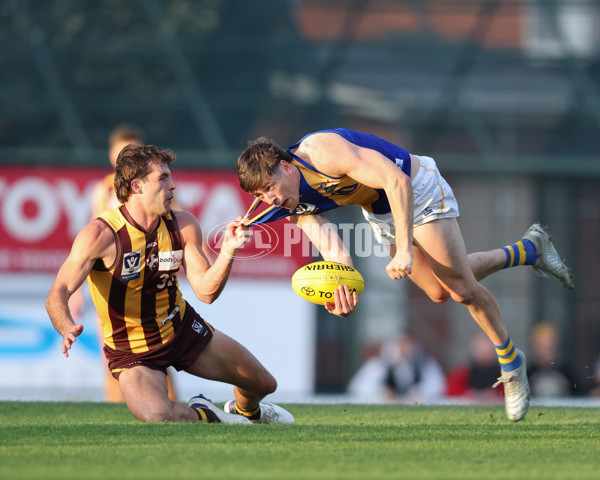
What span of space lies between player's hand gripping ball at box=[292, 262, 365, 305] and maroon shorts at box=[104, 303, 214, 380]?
0.74 meters

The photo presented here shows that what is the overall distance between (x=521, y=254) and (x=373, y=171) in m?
1.89

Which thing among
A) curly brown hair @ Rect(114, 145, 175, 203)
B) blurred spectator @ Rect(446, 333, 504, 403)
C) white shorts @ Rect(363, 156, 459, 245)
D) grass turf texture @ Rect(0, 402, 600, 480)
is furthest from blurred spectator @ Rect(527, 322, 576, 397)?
curly brown hair @ Rect(114, 145, 175, 203)

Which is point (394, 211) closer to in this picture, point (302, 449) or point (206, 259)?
point (206, 259)

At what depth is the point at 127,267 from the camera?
6320 mm

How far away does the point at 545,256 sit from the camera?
755 centimetres

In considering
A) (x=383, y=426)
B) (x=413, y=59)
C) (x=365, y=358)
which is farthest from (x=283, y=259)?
(x=383, y=426)

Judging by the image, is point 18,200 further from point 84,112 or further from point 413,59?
point 413,59

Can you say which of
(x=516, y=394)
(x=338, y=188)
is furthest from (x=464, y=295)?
(x=338, y=188)

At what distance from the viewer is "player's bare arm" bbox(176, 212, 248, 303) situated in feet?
19.7

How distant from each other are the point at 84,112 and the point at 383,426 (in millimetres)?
11404

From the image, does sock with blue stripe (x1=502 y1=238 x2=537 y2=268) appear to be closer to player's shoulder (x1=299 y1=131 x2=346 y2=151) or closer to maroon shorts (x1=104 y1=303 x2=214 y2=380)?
player's shoulder (x1=299 y1=131 x2=346 y2=151)

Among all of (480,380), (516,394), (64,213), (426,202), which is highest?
(64,213)

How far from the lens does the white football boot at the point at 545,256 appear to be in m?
7.54

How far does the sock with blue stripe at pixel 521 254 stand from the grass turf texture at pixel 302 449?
45.5 inches
